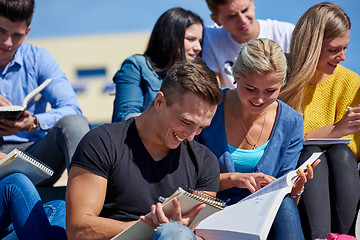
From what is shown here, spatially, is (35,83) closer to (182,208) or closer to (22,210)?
(22,210)

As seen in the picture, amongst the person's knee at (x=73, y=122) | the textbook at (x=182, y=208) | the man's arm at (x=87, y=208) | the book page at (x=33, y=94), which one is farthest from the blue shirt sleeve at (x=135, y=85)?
the textbook at (x=182, y=208)

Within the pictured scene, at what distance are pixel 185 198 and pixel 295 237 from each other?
73 centimetres

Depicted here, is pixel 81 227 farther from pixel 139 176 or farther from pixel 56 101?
pixel 56 101

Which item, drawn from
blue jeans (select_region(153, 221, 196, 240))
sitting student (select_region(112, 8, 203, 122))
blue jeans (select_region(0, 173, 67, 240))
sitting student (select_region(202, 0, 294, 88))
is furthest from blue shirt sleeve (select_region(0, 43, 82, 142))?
blue jeans (select_region(153, 221, 196, 240))

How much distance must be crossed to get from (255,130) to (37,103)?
5.61 ft

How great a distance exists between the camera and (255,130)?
2951 millimetres

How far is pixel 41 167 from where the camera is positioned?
8.24ft

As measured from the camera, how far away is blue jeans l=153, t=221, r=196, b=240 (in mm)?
1955

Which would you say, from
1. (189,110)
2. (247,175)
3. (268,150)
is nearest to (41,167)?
(189,110)

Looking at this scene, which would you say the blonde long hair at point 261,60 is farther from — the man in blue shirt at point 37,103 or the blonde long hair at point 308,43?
the man in blue shirt at point 37,103

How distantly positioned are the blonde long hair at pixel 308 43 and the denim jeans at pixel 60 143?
1.29m

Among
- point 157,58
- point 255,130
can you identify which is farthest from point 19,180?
point 157,58

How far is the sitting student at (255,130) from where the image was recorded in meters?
2.73

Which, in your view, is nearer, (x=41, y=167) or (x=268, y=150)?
(x=41, y=167)
